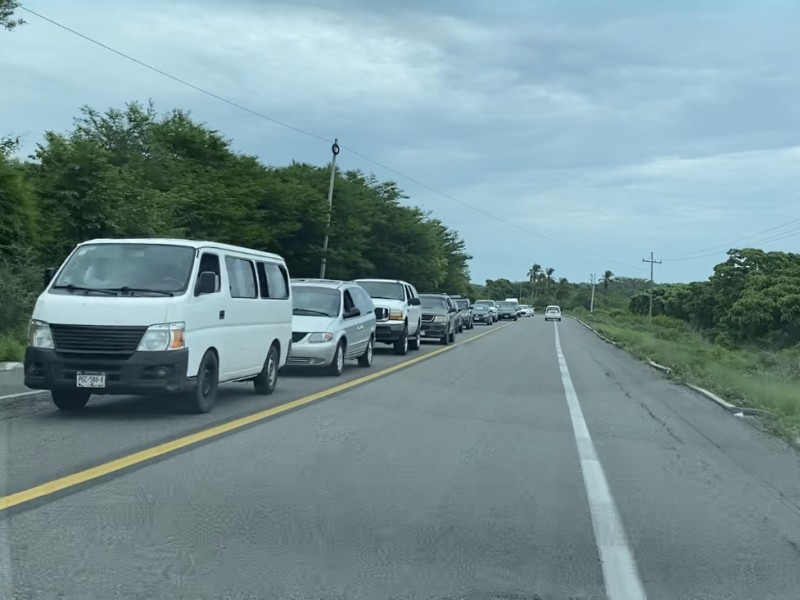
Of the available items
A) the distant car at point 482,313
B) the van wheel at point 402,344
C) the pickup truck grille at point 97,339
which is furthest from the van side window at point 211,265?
the distant car at point 482,313

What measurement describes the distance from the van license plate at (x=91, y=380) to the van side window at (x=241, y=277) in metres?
2.36

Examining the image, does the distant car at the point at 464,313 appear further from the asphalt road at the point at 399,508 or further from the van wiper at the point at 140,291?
the van wiper at the point at 140,291

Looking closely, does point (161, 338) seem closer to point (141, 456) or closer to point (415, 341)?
point (141, 456)

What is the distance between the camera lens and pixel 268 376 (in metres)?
13.8

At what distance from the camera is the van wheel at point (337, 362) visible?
17125mm

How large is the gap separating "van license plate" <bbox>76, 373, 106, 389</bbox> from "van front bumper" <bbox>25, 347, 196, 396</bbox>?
0.11 ft

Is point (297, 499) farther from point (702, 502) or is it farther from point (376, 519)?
point (702, 502)

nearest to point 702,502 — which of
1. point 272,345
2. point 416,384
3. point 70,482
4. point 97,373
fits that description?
point 70,482

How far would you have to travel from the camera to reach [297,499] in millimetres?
7145

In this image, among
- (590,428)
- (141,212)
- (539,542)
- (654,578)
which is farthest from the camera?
(141,212)

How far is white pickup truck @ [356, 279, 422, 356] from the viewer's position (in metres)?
24.3

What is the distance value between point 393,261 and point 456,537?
5494cm

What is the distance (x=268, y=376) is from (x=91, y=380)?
13.0 feet

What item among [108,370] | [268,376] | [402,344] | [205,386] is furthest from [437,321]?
[108,370]
